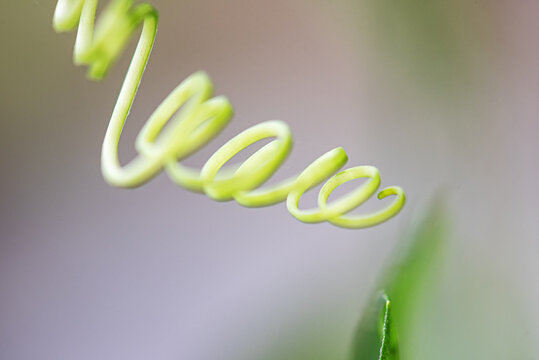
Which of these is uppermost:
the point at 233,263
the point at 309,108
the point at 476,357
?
the point at 309,108

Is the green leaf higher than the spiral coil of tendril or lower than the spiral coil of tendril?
lower

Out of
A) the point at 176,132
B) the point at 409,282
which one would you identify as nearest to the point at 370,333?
the point at 409,282

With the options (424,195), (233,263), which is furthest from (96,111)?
(424,195)

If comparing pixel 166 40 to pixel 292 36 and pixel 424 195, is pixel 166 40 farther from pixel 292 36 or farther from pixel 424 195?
pixel 424 195

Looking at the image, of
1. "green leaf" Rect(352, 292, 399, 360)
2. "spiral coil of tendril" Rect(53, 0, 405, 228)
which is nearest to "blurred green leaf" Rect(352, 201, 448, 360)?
"green leaf" Rect(352, 292, 399, 360)

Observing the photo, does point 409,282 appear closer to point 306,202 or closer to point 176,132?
point 306,202

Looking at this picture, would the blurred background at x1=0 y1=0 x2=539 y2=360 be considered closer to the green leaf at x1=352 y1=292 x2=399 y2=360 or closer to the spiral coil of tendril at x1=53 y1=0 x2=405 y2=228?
the green leaf at x1=352 y1=292 x2=399 y2=360

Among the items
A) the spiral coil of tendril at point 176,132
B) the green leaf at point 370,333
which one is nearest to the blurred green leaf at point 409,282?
the green leaf at point 370,333
